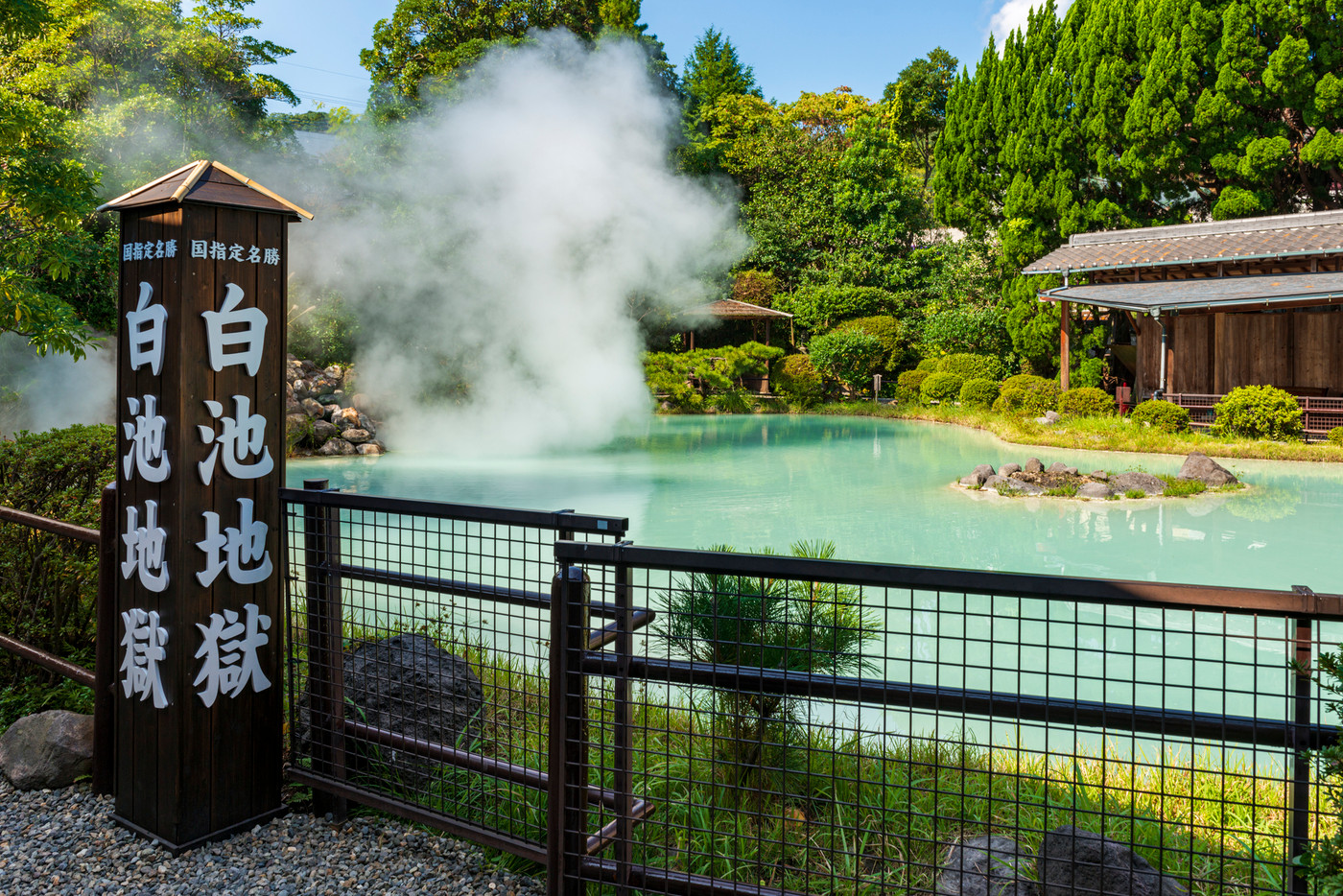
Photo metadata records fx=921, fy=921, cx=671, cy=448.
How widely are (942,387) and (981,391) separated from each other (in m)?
1.43

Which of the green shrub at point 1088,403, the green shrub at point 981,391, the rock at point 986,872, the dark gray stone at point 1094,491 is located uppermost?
the green shrub at point 981,391

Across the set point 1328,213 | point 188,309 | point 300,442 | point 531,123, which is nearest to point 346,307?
point 300,442

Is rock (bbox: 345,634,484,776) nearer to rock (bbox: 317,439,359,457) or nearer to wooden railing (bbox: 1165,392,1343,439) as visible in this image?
rock (bbox: 317,439,359,457)

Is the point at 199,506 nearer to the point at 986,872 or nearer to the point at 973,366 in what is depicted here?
the point at 986,872

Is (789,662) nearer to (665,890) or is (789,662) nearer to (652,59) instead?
(665,890)

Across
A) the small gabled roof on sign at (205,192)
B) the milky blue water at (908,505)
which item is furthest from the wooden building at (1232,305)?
the small gabled roof on sign at (205,192)

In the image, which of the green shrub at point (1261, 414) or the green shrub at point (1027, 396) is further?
the green shrub at point (1027, 396)

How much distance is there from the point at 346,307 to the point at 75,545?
14363 mm

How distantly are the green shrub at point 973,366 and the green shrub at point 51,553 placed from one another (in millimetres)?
19740

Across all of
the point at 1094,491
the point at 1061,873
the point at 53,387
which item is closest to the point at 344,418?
the point at 53,387

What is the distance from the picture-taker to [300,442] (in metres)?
14.8

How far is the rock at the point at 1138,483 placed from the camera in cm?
1050

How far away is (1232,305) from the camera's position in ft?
51.4

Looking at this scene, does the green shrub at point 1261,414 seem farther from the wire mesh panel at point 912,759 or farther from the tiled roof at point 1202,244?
the wire mesh panel at point 912,759
